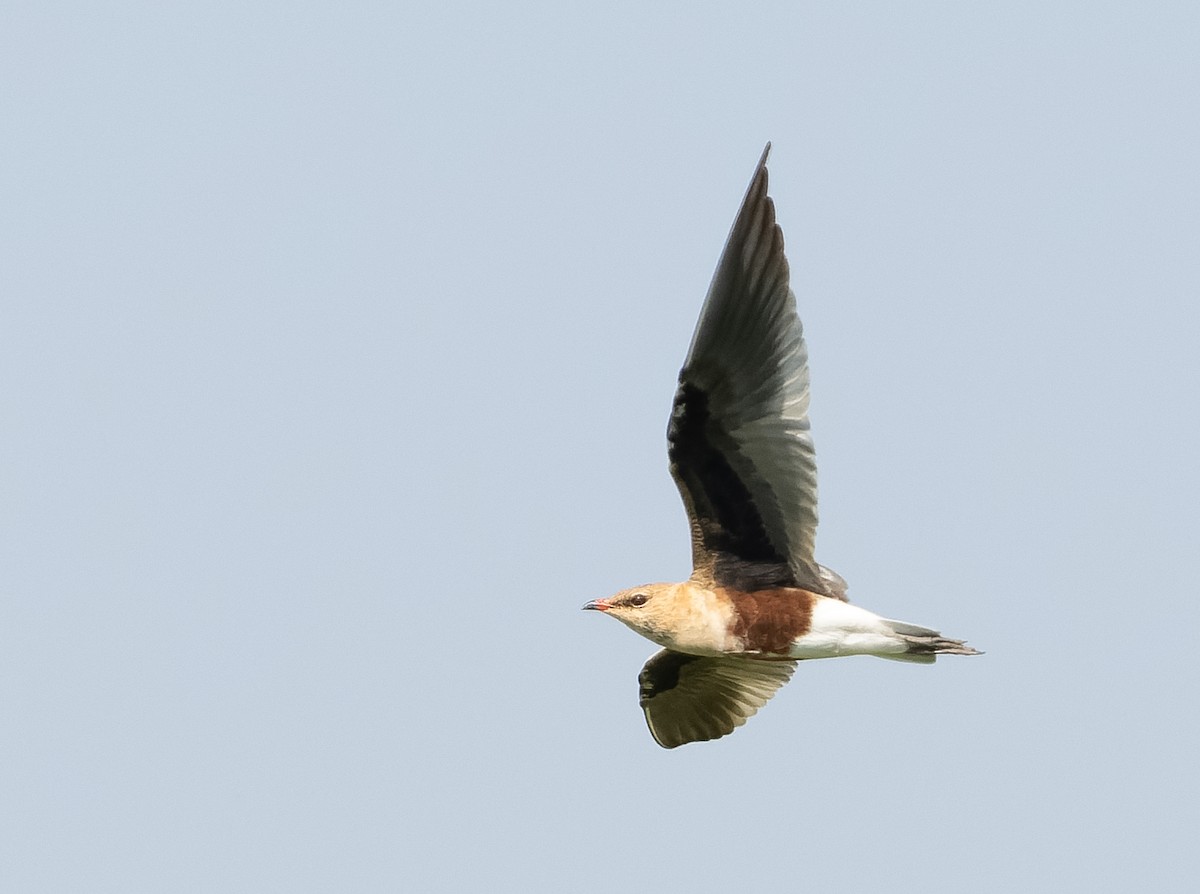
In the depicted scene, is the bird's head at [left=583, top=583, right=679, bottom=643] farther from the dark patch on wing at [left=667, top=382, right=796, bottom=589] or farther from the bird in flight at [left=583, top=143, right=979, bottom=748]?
the dark patch on wing at [left=667, top=382, right=796, bottom=589]

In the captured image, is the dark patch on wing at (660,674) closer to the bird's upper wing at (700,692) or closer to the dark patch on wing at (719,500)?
the bird's upper wing at (700,692)

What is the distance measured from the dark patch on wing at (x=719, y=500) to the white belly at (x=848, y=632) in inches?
13.4

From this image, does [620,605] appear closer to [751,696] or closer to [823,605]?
[823,605]

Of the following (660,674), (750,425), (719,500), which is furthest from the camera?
(660,674)

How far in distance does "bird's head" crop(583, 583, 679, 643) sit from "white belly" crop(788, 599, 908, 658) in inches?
33.4

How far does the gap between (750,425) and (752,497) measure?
21.9 inches

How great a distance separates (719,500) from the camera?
1147 cm

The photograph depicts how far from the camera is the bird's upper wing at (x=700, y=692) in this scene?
13016 millimetres

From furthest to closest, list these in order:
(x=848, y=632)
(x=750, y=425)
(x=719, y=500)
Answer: (x=719, y=500)
(x=848, y=632)
(x=750, y=425)

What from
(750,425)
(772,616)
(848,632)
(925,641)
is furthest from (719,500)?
(925,641)

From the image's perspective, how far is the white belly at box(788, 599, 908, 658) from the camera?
37.1 ft

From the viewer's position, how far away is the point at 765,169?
34.4 feet

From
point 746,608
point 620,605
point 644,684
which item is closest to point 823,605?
point 746,608

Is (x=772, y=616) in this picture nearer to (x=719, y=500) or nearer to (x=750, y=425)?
(x=719, y=500)
